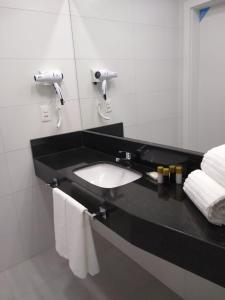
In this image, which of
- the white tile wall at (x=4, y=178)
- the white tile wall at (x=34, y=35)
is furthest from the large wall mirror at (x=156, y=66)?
the white tile wall at (x=4, y=178)

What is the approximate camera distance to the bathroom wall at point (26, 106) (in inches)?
65.2

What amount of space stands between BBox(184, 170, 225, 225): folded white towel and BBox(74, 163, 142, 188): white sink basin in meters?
0.53

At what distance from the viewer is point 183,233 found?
2.65 ft

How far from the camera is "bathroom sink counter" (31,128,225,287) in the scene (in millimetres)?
772

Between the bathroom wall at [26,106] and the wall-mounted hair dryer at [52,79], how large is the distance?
6cm

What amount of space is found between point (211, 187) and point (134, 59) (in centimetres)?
111

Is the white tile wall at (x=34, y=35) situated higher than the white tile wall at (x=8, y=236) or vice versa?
the white tile wall at (x=34, y=35)

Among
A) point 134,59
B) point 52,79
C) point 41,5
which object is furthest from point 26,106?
point 134,59

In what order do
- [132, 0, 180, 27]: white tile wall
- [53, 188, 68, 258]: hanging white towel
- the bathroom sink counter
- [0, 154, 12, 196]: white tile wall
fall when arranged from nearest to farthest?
1. the bathroom sink counter
2. [132, 0, 180, 27]: white tile wall
3. [53, 188, 68, 258]: hanging white towel
4. [0, 154, 12, 196]: white tile wall

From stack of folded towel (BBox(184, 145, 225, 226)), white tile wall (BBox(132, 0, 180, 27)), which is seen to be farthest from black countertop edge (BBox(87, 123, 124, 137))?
stack of folded towel (BBox(184, 145, 225, 226))

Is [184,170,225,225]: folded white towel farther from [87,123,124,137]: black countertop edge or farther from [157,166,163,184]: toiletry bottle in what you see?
[87,123,124,137]: black countertop edge

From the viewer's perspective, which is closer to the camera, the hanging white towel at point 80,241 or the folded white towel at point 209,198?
the folded white towel at point 209,198

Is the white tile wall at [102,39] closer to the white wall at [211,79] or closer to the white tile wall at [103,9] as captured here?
the white tile wall at [103,9]

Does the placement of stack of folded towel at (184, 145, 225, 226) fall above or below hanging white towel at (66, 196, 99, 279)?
above
